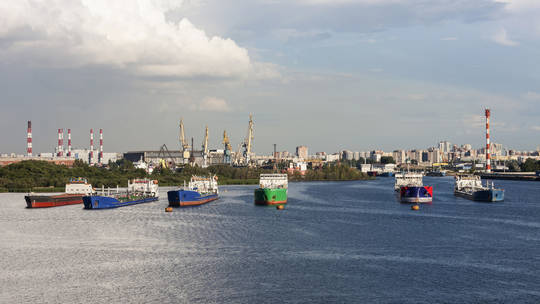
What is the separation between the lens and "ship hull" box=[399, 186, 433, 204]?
330 ft

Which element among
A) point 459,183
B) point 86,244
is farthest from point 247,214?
point 459,183

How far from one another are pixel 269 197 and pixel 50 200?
35061mm

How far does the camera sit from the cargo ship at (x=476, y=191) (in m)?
104

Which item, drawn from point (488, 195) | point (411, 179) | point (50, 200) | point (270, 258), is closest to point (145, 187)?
point (50, 200)

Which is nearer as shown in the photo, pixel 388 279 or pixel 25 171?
pixel 388 279

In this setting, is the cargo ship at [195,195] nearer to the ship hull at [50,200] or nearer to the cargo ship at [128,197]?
the cargo ship at [128,197]

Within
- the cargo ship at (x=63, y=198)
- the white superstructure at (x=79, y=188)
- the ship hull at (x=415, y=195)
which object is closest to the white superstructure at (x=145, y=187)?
the white superstructure at (x=79, y=188)

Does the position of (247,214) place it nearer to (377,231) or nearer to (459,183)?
(377,231)

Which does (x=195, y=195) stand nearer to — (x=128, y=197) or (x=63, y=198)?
(x=128, y=197)

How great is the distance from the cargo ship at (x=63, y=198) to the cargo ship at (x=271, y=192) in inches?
1154

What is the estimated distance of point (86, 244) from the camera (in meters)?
52.7

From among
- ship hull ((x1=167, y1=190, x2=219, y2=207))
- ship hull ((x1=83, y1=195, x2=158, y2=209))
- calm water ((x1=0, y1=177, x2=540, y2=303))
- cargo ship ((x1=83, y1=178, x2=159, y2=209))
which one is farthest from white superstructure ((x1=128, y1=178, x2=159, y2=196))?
calm water ((x1=0, y1=177, x2=540, y2=303))

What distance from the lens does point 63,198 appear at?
97812 mm

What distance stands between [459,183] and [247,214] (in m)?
60.4
